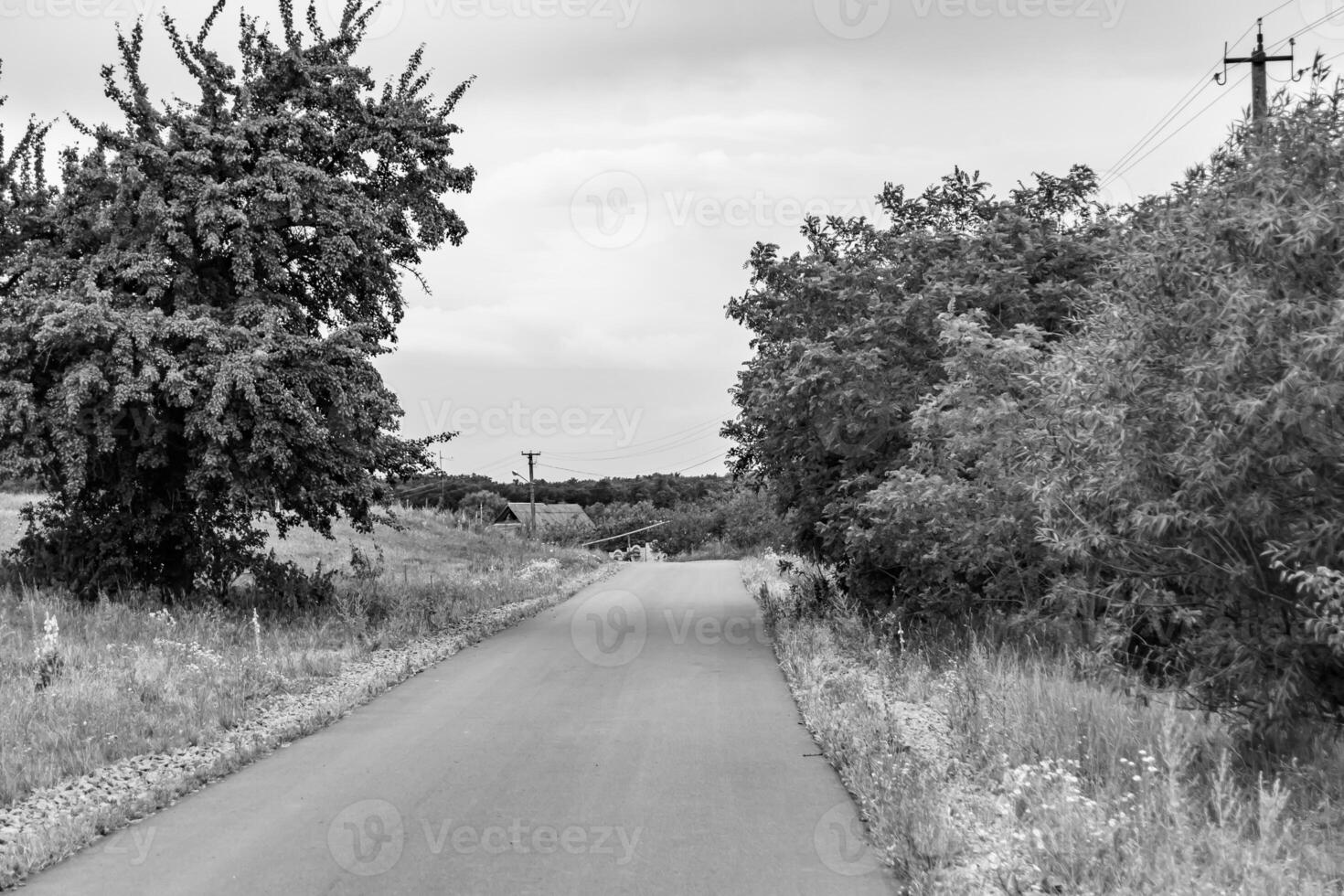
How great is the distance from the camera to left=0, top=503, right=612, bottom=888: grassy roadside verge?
24.7ft

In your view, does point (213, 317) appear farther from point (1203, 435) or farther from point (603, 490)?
point (603, 490)

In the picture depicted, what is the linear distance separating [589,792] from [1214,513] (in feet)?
15.4

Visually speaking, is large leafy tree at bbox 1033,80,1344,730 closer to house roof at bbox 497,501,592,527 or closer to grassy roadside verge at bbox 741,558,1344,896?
grassy roadside verge at bbox 741,558,1344,896

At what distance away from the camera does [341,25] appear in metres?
19.6

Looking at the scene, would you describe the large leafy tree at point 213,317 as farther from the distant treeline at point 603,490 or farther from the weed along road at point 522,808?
the distant treeline at point 603,490

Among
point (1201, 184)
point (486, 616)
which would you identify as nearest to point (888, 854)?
point (1201, 184)

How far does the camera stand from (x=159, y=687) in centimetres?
1080

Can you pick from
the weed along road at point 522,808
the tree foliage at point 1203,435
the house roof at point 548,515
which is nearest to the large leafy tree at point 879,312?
the tree foliage at point 1203,435

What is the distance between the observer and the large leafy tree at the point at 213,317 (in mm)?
15281

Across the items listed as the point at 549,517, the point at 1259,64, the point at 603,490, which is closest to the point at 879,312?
the point at 1259,64

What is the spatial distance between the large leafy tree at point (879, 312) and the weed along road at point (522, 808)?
14.3 feet

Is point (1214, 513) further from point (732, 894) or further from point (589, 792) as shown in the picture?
point (589, 792)

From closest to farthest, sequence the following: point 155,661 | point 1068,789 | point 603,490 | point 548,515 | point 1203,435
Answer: point 1068,789, point 1203,435, point 155,661, point 548,515, point 603,490

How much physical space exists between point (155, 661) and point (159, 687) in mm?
1331
